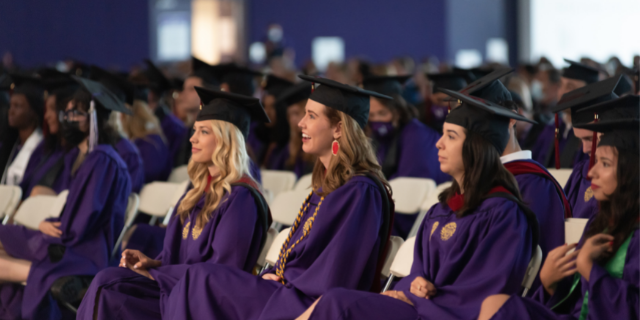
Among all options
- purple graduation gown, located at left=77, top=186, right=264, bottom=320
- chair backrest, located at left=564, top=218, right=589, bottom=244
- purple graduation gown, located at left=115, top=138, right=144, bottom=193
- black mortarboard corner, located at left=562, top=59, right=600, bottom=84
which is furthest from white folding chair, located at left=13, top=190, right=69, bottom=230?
black mortarboard corner, located at left=562, top=59, right=600, bottom=84

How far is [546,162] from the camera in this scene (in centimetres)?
526

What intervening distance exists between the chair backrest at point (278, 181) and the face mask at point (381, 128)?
0.74 meters

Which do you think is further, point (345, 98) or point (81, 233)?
point (81, 233)

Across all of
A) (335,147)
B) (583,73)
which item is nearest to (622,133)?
(335,147)

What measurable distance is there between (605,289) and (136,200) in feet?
10.5

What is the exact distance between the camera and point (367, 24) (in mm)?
15570

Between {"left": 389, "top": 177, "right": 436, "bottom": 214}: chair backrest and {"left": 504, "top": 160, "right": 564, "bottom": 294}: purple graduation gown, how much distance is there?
55.7 inches

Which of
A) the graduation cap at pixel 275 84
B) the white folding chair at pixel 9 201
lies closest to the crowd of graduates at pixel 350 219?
the white folding chair at pixel 9 201

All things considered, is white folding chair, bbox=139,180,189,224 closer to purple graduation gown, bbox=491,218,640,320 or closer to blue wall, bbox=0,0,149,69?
purple graduation gown, bbox=491,218,640,320

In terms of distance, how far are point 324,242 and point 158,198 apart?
7.33 feet

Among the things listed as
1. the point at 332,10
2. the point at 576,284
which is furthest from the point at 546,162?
the point at 332,10

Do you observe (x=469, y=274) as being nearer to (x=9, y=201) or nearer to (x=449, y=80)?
(x=449, y=80)

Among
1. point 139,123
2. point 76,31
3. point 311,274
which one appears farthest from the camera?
point 76,31

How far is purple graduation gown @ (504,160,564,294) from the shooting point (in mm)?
2945
